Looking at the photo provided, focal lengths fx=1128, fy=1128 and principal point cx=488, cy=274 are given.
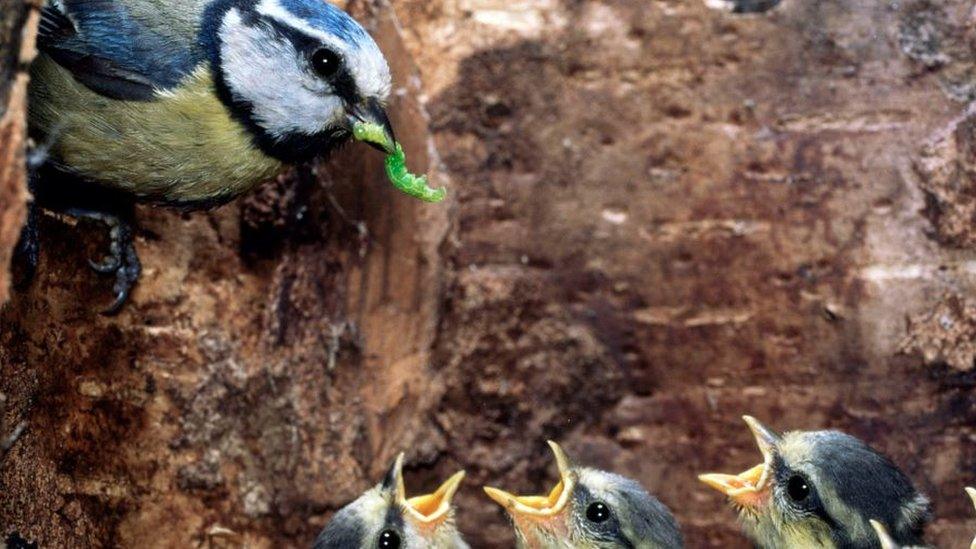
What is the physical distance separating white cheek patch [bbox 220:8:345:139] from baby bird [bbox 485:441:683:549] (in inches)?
52.9

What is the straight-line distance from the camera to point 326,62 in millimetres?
3223

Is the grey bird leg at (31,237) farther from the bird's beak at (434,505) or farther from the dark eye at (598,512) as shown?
the dark eye at (598,512)

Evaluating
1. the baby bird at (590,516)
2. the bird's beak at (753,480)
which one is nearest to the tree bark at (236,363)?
the baby bird at (590,516)

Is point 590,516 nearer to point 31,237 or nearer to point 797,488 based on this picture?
point 797,488

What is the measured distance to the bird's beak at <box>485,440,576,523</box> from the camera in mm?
3725

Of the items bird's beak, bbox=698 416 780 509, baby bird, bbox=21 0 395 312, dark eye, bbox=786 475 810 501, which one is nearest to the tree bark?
baby bird, bbox=21 0 395 312

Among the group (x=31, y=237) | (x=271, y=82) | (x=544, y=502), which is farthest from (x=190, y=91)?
(x=544, y=502)

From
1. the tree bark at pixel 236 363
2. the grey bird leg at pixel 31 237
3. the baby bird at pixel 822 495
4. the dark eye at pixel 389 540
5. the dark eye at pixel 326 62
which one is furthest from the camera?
the dark eye at pixel 389 540

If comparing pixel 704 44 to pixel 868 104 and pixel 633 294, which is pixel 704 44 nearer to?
pixel 868 104

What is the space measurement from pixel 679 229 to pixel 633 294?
31 centimetres

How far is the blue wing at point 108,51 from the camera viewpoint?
3168mm

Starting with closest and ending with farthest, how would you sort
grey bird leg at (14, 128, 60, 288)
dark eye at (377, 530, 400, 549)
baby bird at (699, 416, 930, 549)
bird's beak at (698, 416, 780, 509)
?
grey bird leg at (14, 128, 60, 288)
baby bird at (699, 416, 930, 549)
dark eye at (377, 530, 400, 549)
bird's beak at (698, 416, 780, 509)

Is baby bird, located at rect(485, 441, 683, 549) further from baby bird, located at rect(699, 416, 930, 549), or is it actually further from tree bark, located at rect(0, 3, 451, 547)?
tree bark, located at rect(0, 3, 451, 547)

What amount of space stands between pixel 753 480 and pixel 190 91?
7.23 feet
